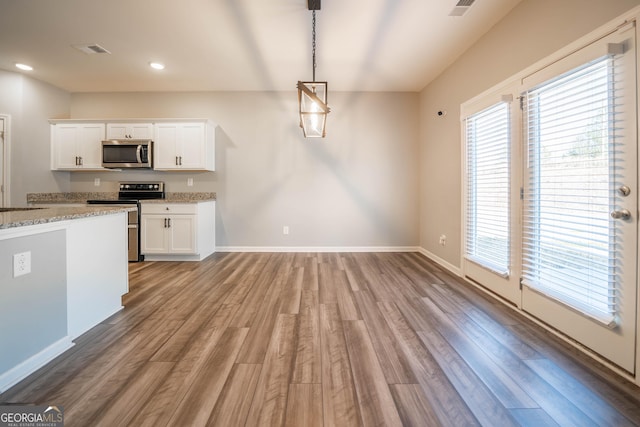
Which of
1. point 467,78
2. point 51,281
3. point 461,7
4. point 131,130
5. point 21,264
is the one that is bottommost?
point 51,281

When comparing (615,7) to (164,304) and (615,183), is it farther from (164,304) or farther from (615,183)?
(164,304)

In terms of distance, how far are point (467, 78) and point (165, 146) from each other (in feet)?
14.2

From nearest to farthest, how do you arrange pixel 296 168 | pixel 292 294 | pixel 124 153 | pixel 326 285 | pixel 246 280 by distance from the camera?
pixel 292 294, pixel 326 285, pixel 246 280, pixel 124 153, pixel 296 168

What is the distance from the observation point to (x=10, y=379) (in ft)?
4.49

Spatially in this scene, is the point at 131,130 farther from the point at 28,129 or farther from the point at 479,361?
the point at 479,361

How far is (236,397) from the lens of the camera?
1286 mm

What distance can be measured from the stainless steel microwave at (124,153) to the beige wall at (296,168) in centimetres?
39

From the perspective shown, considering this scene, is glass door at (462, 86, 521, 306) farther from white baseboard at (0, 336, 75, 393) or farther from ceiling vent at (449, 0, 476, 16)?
white baseboard at (0, 336, 75, 393)

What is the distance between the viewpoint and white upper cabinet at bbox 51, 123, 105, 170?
4.18 metres

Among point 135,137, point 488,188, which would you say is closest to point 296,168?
point 135,137

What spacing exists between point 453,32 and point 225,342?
357 cm

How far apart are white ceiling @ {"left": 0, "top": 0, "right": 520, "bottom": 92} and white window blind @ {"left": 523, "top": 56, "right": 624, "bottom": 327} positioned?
3.76ft

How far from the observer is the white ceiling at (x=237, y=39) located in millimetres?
2473

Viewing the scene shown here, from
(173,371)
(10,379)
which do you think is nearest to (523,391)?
(173,371)
